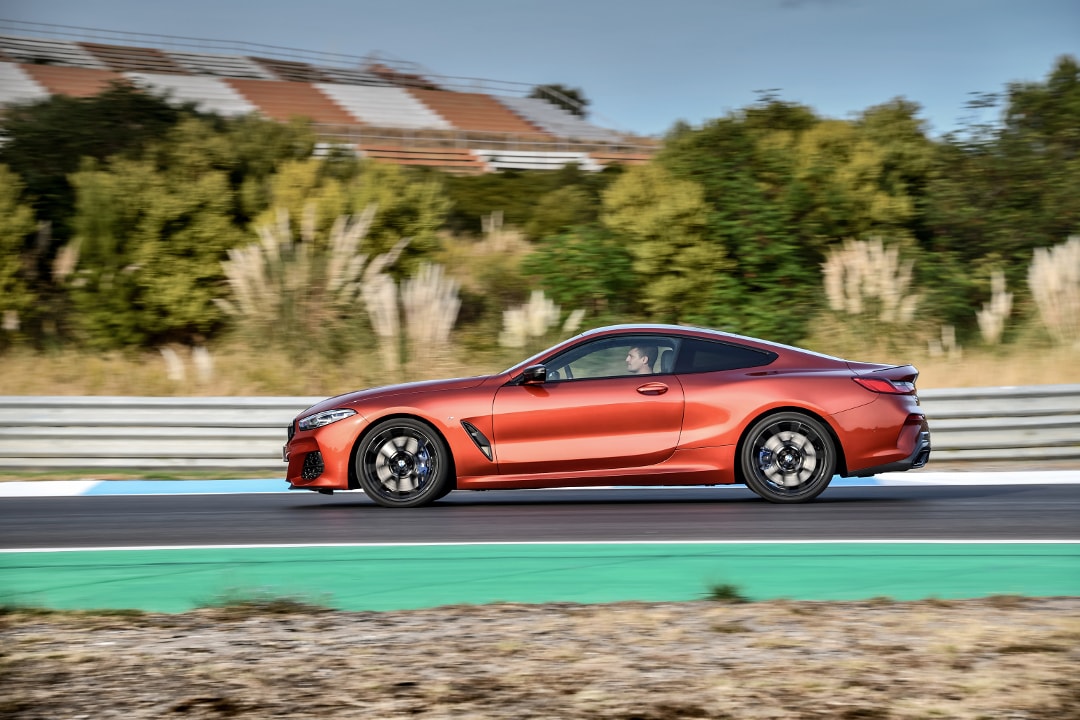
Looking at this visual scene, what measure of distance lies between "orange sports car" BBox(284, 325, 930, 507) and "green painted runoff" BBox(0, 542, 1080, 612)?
1.64 m

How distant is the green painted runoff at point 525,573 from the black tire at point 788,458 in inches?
66.3

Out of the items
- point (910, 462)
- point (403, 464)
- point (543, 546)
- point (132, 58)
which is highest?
point (132, 58)

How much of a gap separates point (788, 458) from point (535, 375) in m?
1.85

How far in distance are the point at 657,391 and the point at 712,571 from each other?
107 inches

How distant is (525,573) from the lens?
6816 millimetres

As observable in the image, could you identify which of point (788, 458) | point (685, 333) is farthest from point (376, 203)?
point (788, 458)

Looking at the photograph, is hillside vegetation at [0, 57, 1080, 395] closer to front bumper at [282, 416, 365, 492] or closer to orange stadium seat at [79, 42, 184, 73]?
front bumper at [282, 416, 365, 492]

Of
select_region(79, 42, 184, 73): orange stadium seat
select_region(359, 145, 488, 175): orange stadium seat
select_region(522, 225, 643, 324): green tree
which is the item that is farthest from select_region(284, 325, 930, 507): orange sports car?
select_region(79, 42, 184, 73): orange stadium seat

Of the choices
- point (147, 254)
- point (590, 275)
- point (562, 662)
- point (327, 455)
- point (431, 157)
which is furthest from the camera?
point (431, 157)

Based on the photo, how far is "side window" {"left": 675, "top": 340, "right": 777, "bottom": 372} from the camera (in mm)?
9445

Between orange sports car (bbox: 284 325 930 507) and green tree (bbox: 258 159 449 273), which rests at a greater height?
green tree (bbox: 258 159 449 273)

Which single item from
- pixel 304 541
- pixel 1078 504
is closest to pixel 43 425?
pixel 304 541

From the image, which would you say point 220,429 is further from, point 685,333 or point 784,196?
point 784,196

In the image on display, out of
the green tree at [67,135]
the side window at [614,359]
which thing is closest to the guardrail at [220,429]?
the side window at [614,359]
